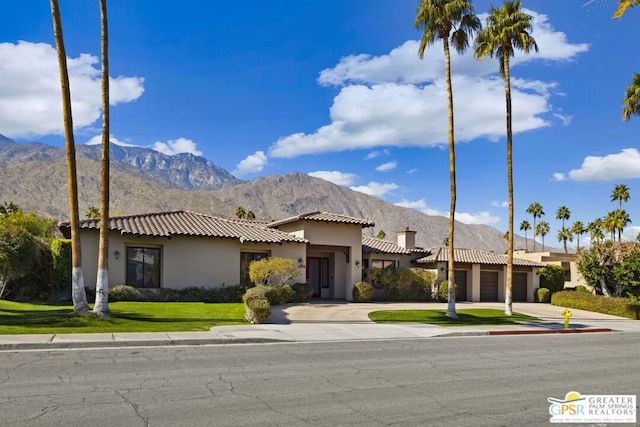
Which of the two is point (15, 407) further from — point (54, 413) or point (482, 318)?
point (482, 318)

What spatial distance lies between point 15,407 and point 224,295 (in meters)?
20.5

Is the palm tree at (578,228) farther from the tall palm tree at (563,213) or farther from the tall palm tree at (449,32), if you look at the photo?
the tall palm tree at (449,32)

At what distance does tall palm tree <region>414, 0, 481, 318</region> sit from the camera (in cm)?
2527

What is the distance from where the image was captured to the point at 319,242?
105ft

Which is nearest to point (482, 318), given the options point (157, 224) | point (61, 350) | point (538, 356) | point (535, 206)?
point (538, 356)

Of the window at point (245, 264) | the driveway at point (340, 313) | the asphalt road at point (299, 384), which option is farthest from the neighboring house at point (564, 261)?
the asphalt road at point (299, 384)

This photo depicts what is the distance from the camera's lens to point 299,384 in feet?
33.6

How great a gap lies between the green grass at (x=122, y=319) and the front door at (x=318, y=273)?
10018 mm

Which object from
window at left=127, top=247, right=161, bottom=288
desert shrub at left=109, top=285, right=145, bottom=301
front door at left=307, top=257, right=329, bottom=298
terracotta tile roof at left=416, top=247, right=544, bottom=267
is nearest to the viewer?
desert shrub at left=109, top=285, right=145, bottom=301

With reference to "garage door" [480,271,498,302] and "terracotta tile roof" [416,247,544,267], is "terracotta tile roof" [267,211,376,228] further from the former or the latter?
"garage door" [480,271,498,302]

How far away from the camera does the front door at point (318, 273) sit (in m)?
34.3

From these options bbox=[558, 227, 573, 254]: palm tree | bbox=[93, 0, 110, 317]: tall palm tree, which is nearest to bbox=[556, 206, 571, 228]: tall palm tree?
bbox=[558, 227, 573, 254]: palm tree

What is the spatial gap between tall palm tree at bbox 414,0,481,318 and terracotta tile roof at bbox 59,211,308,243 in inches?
340

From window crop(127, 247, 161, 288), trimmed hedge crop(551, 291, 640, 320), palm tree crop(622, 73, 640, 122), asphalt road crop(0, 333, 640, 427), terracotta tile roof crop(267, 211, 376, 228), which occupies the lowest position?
trimmed hedge crop(551, 291, 640, 320)
